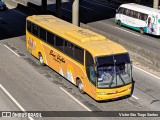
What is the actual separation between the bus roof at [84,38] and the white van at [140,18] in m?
12.8

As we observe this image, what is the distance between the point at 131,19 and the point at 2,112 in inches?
886

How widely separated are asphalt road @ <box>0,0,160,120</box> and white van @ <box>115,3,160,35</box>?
10576 millimetres

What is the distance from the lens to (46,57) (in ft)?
77.5

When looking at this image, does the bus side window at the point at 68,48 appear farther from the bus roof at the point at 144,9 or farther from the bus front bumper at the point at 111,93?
the bus roof at the point at 144,9

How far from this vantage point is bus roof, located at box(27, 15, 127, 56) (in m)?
18.6

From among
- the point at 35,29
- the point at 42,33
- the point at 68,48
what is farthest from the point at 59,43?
the point at 35,29

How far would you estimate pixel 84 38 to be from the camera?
19.8 meters

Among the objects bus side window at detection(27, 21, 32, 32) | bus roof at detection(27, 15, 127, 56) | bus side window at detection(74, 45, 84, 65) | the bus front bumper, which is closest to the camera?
the bus front bumper

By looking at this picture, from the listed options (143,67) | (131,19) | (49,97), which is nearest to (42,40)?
(49,97)

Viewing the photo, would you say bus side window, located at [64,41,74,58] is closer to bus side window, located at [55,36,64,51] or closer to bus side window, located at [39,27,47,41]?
bus side window, located at [55,36,64,51]

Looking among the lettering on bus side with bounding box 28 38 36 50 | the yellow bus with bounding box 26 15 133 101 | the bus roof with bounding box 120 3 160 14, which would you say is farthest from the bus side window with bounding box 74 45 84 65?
the bus roof with bounding box 120 3 160 14

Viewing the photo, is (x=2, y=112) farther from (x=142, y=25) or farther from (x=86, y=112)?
(x=142, y=25)

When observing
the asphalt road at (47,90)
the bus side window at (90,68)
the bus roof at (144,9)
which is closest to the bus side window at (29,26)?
the asphalt road at (47,90)

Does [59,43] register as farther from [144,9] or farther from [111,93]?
[144,9]
